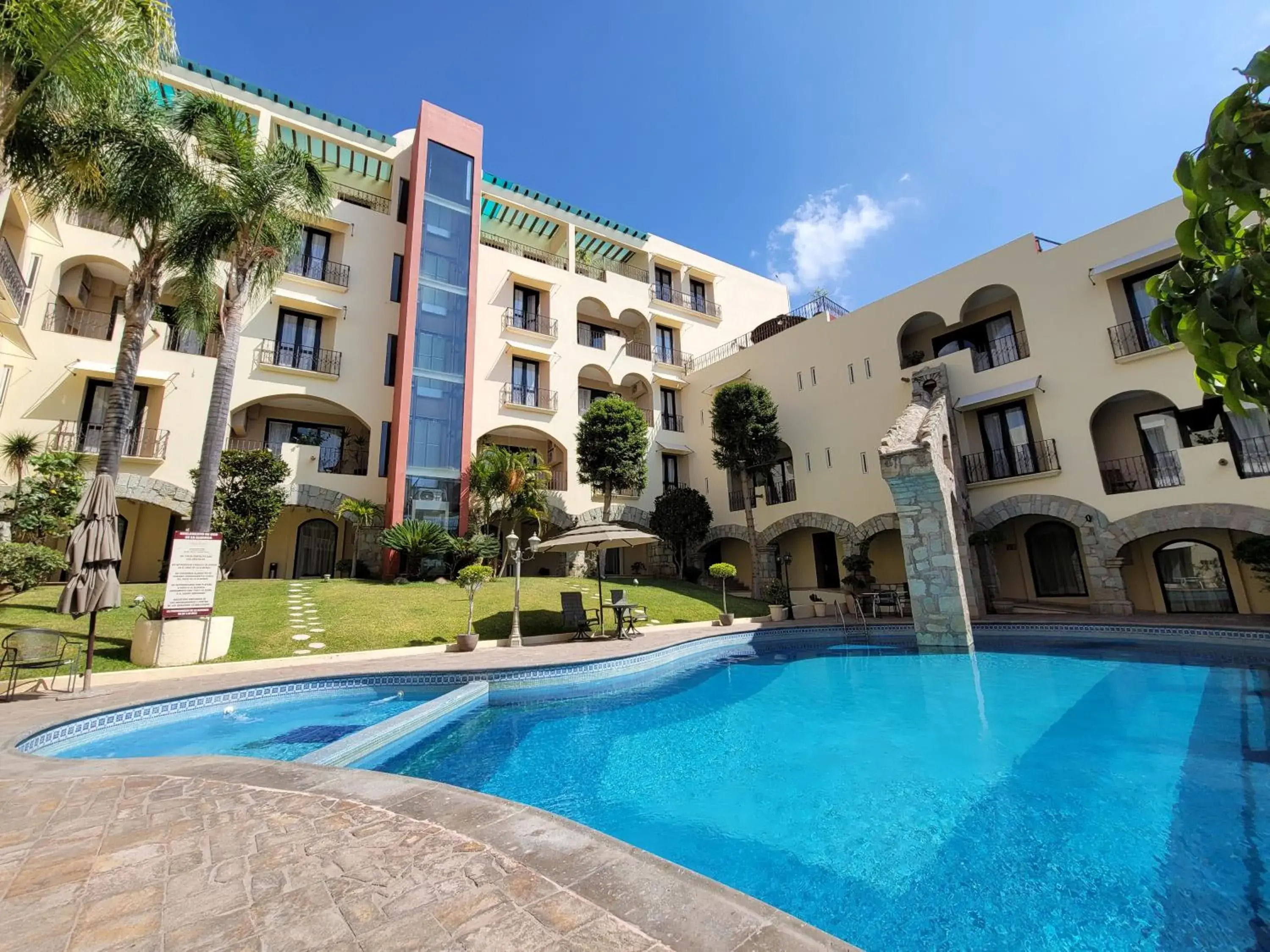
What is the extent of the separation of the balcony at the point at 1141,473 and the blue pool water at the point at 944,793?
695 centimetres

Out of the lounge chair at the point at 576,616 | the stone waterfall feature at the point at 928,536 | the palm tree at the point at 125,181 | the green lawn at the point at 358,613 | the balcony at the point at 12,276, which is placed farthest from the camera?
the lounge chair at the point at 576,616

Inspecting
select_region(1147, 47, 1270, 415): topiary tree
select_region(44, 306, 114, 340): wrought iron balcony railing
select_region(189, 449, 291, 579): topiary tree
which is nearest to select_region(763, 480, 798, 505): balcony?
select_region(189, 449, 291, 579): topiary tree

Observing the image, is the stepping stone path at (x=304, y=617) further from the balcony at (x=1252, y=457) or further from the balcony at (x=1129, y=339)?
the balcony at (x=1252, y=457)

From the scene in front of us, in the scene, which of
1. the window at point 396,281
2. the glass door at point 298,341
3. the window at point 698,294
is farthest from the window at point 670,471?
the glass door at point 298,341

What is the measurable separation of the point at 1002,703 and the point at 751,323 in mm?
22751

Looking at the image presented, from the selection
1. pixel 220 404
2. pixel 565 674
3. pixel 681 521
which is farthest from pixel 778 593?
pixel 220 404

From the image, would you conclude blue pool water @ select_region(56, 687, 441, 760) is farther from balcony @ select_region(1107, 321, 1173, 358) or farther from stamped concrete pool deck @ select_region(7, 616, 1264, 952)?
balcony @ select_region(1107, 321, 1173, 358)

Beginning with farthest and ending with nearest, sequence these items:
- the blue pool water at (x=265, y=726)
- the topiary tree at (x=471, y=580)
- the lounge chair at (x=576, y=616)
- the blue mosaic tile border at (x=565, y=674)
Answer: the lounge chair at (x=576, y=616) < the topiary tree at (x=471, y=580) < the blue mosaic tile border at (x=565, y=674) < the blue pool water at (x=265, y=726)

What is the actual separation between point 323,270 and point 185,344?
4565 millimetres

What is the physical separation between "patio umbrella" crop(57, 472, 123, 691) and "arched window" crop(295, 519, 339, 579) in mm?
11307

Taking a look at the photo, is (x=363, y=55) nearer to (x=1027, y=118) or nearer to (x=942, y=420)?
(x=1027, y=118)

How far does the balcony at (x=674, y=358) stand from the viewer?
932 inches

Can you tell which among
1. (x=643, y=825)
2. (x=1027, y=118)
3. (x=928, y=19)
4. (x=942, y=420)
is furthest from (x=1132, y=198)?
(x=643, y=825)

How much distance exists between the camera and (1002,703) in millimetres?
6449
